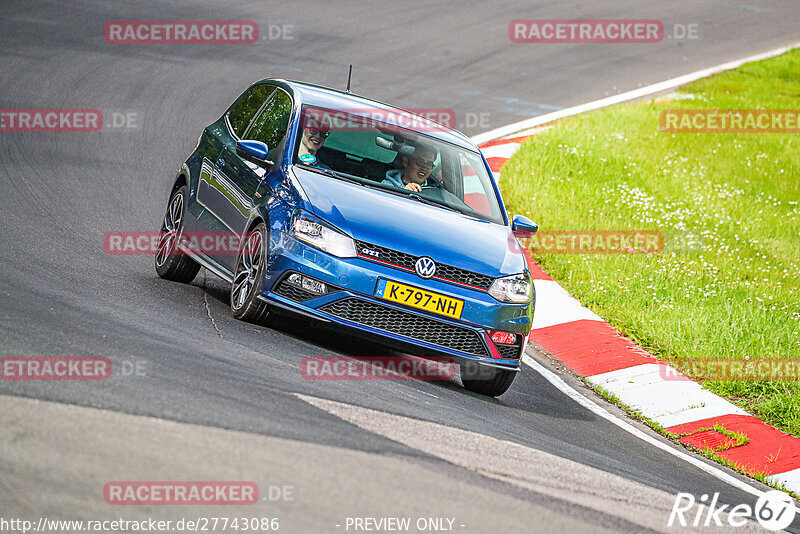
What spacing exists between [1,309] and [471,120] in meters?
11.1

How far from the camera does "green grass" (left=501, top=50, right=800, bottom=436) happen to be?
9.82m

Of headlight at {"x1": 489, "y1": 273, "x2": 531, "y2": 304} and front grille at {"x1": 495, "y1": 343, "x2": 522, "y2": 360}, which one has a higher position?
headlight at {"x1": 489, "y1": 273, "x2": 531, "y2": 304}

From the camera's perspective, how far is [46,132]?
13.4 meters

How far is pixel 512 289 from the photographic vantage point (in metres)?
7.65

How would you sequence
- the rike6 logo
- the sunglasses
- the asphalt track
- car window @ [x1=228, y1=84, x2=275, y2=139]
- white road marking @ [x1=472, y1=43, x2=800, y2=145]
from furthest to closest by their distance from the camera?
white road marking @ [x1=472, y1=43, x2=800, y2=145]
car window @ [x1=228, y1=84, x2=275, y2=139]
the sunglasses
the rike6 logo
the asphalt track

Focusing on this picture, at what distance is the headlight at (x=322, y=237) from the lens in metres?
7.18

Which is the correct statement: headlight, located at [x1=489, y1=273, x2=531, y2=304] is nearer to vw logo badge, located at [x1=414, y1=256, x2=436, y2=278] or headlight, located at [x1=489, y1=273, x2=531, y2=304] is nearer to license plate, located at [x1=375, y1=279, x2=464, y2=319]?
license plate, located at [x1=375, y1=279, x2=464, y2=319]

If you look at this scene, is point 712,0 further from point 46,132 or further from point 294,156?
point 294,156

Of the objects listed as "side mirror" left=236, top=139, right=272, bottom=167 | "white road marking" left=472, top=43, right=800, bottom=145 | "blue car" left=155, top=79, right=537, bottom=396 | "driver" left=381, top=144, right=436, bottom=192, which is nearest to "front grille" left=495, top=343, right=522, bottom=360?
"blue car" left=155, top=79, right=537, bottom=396

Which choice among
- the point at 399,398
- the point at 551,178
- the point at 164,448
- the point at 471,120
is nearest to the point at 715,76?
the point at 471,120

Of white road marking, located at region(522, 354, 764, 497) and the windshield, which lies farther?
the windshield

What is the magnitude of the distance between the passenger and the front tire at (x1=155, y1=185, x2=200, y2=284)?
1379mm

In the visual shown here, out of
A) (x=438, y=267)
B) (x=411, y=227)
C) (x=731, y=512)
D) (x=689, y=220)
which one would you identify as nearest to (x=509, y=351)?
(x=438, y=267)

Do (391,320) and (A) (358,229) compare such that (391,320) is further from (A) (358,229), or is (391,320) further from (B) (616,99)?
(B) (616,99)
